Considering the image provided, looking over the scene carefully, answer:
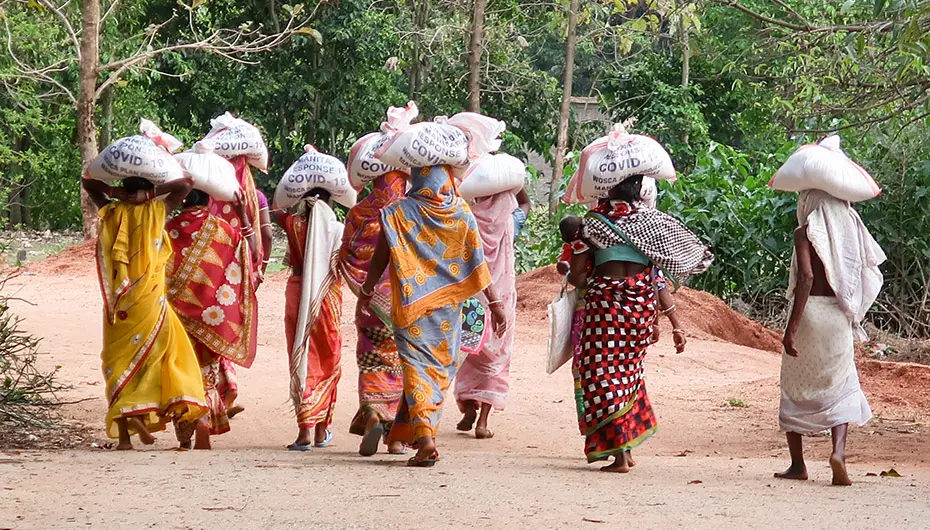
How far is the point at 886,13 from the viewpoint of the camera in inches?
312

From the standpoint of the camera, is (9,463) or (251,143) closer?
(9,463)

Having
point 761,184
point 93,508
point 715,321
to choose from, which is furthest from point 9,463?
point 761,184

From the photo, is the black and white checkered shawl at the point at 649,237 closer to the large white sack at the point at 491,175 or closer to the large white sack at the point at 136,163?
the large white sack at the point at 491,175

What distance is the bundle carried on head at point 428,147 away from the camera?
6.55m

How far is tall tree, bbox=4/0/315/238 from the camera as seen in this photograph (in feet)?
62.1

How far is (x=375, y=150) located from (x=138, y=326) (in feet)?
5.38

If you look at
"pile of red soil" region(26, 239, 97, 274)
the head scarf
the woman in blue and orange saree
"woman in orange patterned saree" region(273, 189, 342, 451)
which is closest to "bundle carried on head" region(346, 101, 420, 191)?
"woman in orange patterned saree" region(273, 189, 342, 451)

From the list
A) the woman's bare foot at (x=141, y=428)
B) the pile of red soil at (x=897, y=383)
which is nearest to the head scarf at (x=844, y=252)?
the woman's bare foot at (x=141, y=428)

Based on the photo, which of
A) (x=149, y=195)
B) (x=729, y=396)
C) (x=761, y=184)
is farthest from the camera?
(x=761, y=184)

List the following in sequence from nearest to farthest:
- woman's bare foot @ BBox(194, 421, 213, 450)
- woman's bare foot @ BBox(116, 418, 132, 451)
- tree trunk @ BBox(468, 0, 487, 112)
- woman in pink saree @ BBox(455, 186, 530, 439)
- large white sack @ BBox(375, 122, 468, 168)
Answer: large white sack @ BBox(375, 122, 468, 168)
woman's bare foot @ BBox(116, 418, 132, 451)
woman's bare foot @ BBox(194, 421, 213, 450)
woman in pink saree @ BBox(455, 186, 530, 439)
tree trunk @ BBox(468, 0, 487, 112)

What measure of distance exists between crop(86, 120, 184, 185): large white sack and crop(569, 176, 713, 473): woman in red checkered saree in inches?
91.2

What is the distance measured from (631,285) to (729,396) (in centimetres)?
455

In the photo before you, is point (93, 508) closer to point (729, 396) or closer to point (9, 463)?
point (9, 463)

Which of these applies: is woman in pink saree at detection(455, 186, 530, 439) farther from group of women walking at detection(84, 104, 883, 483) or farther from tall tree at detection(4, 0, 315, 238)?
tall tree at detection(4, 0, 315, 238)
